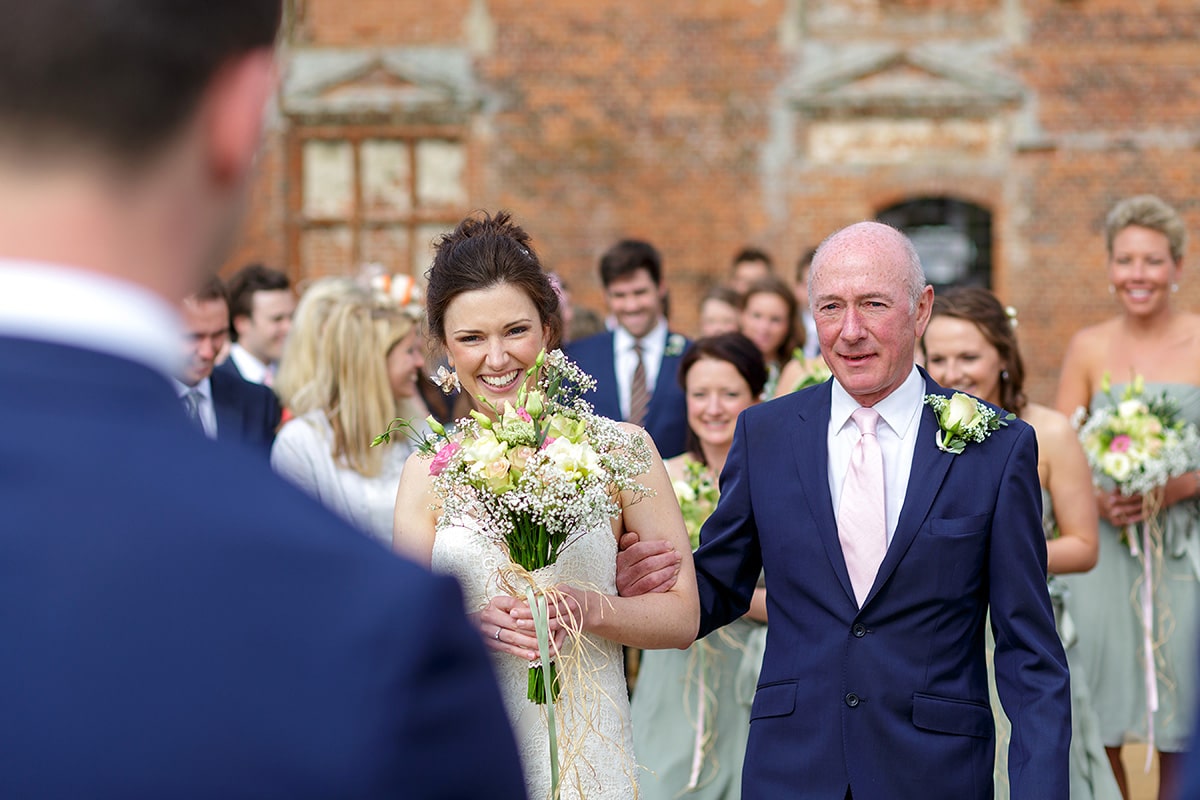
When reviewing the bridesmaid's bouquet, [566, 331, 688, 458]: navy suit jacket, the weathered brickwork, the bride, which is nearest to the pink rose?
the bride

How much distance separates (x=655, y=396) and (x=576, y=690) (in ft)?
14.6

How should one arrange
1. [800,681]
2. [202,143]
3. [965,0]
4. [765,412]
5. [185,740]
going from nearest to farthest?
[185,740] < [202,143] < [800,681] < [765,412] < [965,0]

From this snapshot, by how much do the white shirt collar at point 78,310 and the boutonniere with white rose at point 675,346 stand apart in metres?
7.40

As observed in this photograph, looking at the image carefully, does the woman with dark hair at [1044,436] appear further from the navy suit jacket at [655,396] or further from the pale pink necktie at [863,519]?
the navy suit jacket at [655,396]

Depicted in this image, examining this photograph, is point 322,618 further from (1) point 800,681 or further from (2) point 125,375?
(1) point 800,681

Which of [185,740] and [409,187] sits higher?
[409,187]

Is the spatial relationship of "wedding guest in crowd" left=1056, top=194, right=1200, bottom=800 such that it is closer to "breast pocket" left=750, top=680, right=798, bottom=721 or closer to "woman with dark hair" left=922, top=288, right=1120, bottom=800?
"woman with dark hair" left=922, top=288, right=1120, bottom=800

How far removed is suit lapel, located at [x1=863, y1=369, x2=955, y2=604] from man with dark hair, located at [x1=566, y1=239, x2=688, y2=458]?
4109mm

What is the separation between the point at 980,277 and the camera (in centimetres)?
1731

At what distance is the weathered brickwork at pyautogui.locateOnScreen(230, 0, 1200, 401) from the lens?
1667cm

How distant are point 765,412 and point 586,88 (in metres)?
13.5

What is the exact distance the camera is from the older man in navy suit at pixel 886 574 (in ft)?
11.7

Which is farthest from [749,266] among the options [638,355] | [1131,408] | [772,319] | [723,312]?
[1131,408]

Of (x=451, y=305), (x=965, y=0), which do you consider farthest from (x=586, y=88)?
(x=451, y=305)
